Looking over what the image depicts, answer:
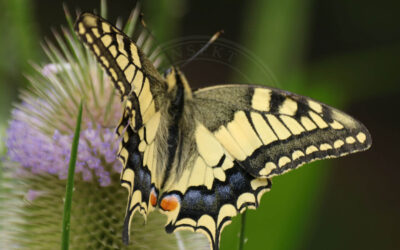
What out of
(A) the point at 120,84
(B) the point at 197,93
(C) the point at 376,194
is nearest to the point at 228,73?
(C) the point at 376,194

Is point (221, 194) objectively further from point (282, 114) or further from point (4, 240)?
point (4, 240)

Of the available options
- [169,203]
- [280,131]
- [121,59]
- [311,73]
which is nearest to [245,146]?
[280,131]

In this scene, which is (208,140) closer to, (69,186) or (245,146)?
(245,146)

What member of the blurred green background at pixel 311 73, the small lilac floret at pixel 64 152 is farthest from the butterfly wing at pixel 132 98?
the blurred green background at pixel 311 73

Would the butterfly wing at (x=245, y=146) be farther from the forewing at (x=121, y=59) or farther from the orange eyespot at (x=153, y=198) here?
the forewing at (x=121, y=59)

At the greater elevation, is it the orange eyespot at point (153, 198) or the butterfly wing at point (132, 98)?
the butterfly wing at point (132, 98)

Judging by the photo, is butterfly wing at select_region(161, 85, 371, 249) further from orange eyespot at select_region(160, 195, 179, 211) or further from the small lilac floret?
the small lilac floret
